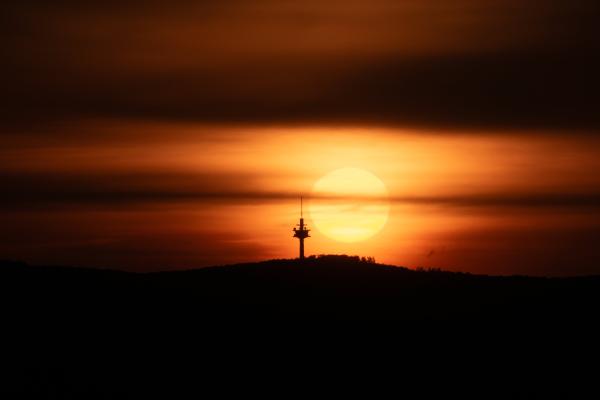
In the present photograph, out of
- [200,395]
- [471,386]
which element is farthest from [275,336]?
[471,386]

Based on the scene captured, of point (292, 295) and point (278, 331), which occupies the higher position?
point (292, 295)

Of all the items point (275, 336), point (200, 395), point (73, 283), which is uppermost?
point (73, 283)

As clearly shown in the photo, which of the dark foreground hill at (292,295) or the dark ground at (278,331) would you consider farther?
the dark foreground hill at (292,295)

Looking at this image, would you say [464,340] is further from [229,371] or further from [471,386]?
[229,371]

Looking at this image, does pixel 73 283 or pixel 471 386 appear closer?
pixel 471 386

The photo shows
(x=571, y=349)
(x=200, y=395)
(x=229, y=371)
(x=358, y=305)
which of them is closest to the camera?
(x=200, y=395)

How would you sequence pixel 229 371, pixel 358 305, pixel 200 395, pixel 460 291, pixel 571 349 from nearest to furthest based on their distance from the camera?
pixel 200 395
pixel 229 371
pixel 571 349
pixel 358 305
pixel 460 291

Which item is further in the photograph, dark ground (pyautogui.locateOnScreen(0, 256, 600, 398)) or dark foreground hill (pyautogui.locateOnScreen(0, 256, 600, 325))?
dark foreground hill (pyautogui.locateOnScreen(0, 256, 600, 325))

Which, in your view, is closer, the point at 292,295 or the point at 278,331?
the point at 278,331
